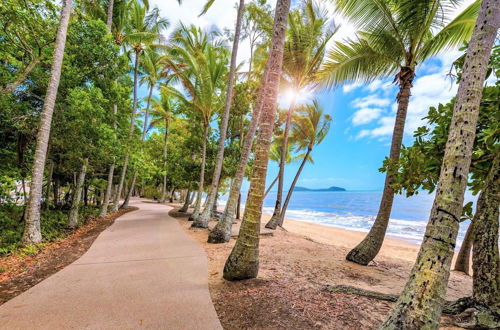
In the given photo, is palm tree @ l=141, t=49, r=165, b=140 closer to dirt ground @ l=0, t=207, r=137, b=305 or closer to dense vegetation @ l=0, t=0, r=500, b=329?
dense vegetation @ l=0, t=0, r=500, b=329

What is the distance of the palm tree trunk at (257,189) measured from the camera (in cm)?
364

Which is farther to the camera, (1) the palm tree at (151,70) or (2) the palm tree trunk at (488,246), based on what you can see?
(1) the palm tree at (151,70)

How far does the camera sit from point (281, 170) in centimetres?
1116

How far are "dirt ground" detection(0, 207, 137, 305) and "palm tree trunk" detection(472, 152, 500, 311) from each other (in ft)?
19.7

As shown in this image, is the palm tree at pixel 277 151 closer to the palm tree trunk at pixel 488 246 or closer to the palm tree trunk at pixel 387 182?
the palm tree trunk at pixel 387 182

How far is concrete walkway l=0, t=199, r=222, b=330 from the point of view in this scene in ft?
8.36

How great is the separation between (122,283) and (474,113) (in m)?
4.99

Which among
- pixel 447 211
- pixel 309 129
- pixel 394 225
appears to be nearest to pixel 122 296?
pixel 447 211

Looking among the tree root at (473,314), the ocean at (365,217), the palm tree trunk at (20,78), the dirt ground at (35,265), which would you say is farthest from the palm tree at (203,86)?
the ocean at (365,217)

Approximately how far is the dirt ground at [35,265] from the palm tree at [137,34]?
4.92m

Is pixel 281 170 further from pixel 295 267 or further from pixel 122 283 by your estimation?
pixel 122 283

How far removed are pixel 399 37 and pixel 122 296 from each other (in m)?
7.44

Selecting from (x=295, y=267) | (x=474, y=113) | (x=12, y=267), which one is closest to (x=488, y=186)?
(x=474, y=113)

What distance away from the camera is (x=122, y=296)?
10.4 ft
